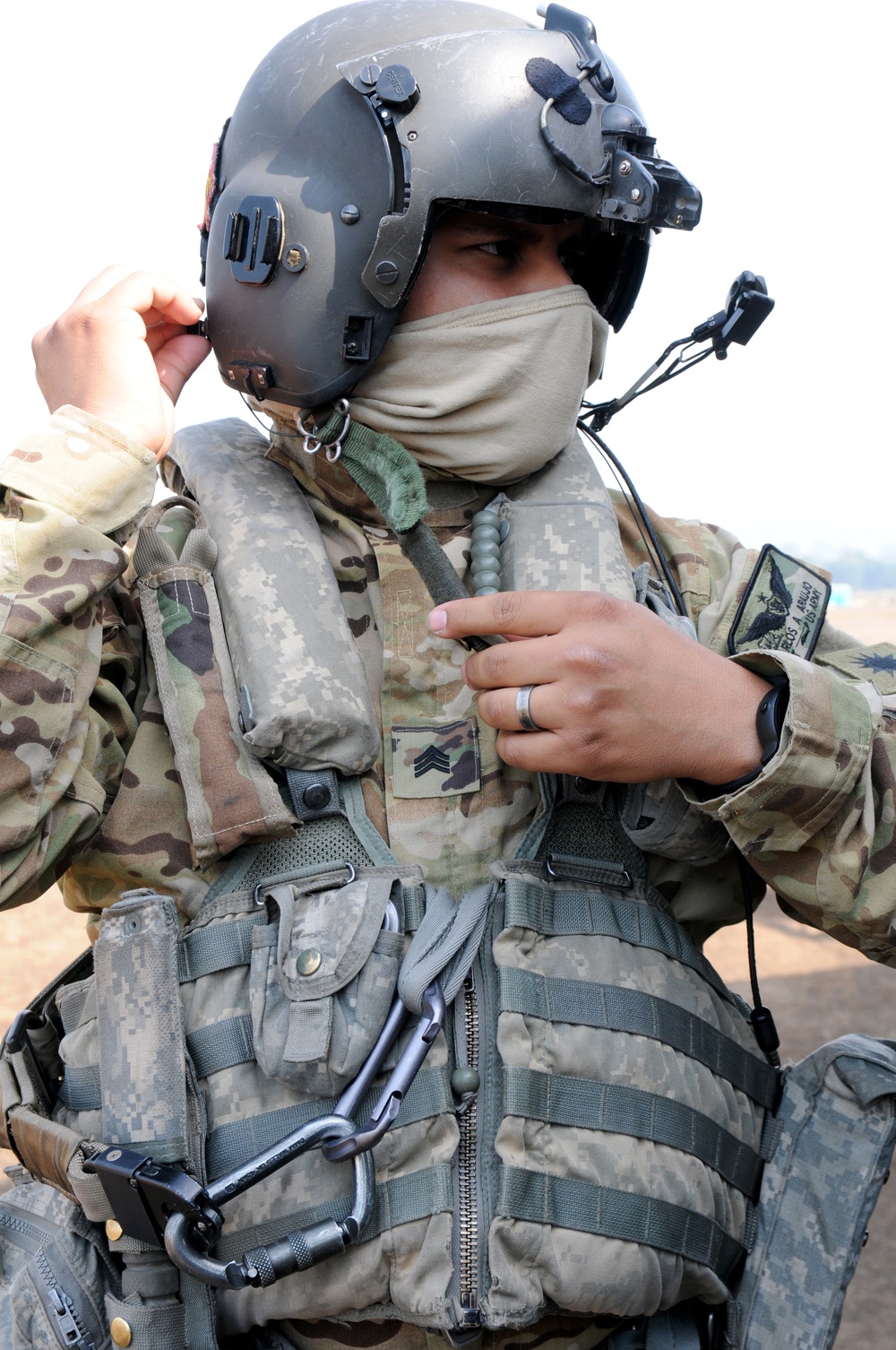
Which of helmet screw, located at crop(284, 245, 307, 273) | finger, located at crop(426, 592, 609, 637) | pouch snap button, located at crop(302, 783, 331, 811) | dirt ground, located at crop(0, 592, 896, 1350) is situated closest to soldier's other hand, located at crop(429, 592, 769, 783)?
finger, located at crop(426, 592, 609, 637)

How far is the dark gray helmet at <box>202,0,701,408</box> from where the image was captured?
1.72m

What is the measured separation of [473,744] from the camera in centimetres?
176

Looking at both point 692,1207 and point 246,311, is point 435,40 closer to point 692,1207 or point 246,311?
point 246,311

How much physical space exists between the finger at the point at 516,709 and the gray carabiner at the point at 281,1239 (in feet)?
1.70

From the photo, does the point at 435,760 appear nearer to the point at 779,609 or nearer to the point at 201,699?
the point at 201,699

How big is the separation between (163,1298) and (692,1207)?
683 mm

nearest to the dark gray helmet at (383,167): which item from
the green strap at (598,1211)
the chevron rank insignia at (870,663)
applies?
the chevron rank insignia at (870,663)

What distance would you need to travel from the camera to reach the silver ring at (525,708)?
1.50m

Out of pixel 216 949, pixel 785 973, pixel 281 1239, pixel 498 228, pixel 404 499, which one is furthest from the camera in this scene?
pixel 785 973

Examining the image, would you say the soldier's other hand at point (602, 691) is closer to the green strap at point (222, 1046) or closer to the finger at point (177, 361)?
the green strap at point (222, 1046)

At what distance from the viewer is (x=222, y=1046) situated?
156cm

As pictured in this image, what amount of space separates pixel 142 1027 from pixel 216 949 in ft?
0.44

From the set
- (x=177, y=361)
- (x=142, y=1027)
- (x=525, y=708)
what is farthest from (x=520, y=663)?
(x=177, y=361)

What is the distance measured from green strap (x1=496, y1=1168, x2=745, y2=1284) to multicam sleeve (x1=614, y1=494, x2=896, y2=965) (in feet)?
1.45
